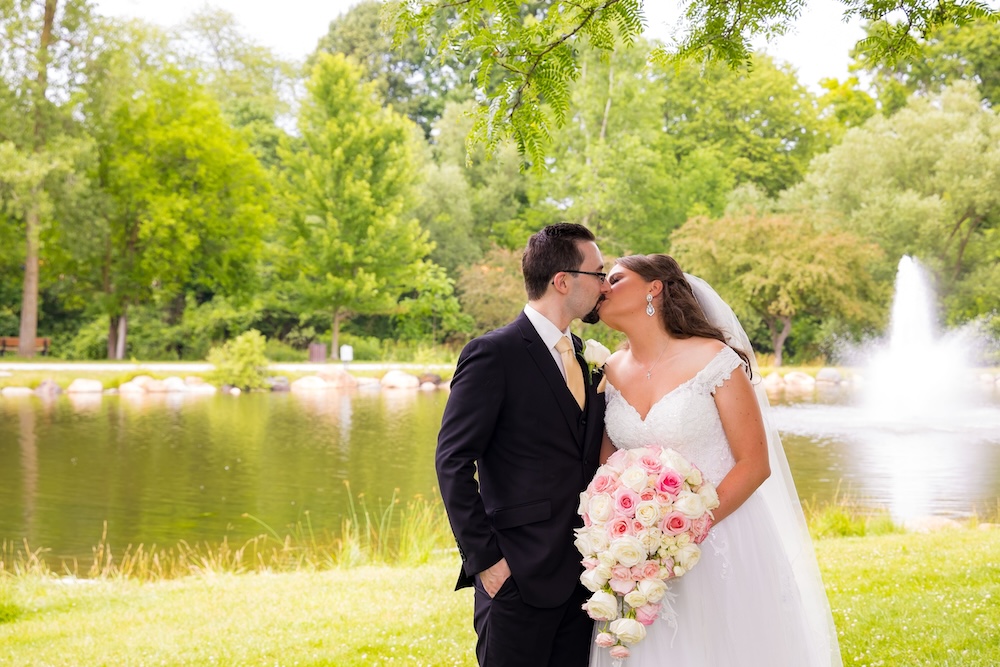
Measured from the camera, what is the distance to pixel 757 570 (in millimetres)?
3701

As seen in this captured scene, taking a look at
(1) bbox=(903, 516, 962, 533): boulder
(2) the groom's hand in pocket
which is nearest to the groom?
(2) the groom's hand in pocket

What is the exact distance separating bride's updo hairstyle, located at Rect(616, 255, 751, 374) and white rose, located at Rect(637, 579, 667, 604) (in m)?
0.97

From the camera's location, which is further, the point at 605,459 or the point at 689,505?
the point at 605,459

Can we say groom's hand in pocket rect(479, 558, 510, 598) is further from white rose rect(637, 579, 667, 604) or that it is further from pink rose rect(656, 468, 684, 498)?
pink rose rect(656, 468, 684, 498)

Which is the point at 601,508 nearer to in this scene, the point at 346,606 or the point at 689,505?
the point at 689,505

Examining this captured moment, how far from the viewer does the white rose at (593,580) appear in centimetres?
320

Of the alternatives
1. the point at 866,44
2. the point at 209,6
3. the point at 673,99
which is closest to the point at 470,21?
the point at 866,44

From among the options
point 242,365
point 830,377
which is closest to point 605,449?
point 242,365

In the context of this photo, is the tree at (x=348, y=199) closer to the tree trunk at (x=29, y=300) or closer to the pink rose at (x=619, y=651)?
the tree trunk at (x=29, y=300)

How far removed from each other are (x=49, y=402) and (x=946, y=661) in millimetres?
22794

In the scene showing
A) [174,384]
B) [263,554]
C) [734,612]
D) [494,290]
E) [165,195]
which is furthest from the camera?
[494,290]

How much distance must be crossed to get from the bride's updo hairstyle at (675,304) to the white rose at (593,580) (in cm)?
107

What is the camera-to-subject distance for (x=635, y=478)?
3.28m

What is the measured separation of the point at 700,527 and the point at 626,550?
348mm
